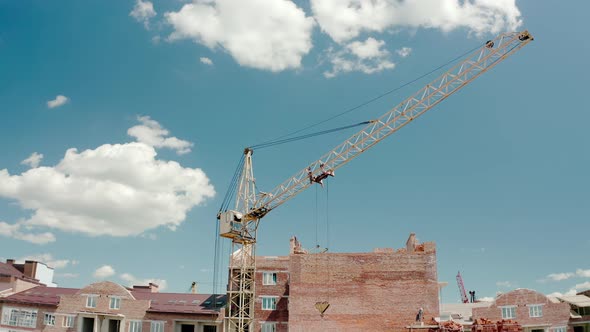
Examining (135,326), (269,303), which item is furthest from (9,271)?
(269,303)

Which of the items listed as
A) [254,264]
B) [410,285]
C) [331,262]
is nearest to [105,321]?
[254,264]

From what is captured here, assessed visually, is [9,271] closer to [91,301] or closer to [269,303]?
[91,301]

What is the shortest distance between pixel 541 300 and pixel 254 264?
33.1 meters

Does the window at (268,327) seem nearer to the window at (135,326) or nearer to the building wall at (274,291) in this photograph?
the building wall at (274,291)

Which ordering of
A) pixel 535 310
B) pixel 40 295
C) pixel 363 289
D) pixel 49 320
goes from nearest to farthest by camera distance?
pixel 363 289 → pixel 535 310 → pixel 49 320 → pixel 40 295

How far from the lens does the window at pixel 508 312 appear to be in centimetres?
6016

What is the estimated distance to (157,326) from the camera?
62.7m

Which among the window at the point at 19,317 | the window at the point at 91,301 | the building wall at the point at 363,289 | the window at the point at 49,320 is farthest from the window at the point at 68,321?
the building wall at the point at 363,289

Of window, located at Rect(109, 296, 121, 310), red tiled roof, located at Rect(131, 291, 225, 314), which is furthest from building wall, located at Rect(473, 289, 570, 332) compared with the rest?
window, located at Rect(109, 296, 121, 310)

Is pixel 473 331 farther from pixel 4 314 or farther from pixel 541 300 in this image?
pixel 4 314

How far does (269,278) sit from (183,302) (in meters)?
11.4

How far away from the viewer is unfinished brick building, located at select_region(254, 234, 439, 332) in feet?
188

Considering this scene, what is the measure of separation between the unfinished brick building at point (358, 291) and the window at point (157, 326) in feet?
36.3

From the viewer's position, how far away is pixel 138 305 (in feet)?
210
